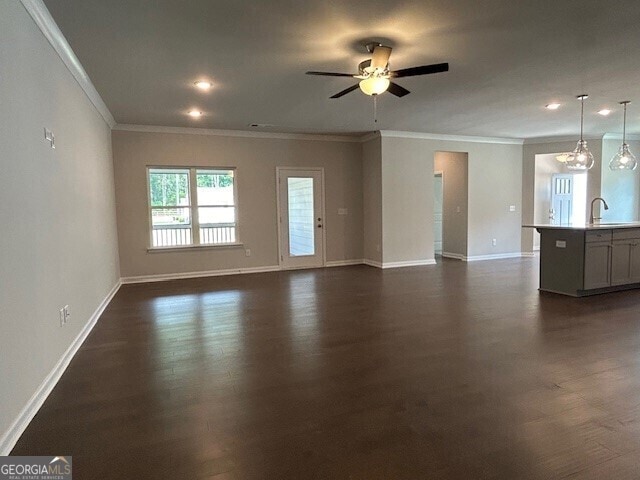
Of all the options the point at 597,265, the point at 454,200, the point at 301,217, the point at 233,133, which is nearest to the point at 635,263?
the point at 597,265

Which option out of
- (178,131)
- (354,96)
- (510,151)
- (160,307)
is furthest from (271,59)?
(510,151)

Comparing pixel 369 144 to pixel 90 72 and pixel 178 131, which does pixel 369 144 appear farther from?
pixel 90 72

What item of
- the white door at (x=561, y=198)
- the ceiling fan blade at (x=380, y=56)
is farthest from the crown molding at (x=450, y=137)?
the ceiling fan blade at (x=380, y=56)

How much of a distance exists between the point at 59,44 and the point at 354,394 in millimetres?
3588

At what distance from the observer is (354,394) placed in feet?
8.55

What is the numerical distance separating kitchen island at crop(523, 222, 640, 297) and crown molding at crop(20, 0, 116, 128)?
5860mm

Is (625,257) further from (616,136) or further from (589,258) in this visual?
(616,136)

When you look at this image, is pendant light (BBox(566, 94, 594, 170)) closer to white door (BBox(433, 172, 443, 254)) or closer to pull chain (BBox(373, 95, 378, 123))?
pull chain (BBox(373, 95, 378, 123))

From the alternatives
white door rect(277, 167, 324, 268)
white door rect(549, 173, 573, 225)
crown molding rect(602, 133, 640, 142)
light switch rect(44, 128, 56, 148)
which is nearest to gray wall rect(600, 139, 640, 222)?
crown molding rect(602, 133, 640, 142)

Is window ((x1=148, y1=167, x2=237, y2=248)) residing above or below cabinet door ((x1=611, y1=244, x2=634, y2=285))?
above

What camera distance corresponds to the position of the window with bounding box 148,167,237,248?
23.1 feet

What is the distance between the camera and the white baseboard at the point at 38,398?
2.04 m

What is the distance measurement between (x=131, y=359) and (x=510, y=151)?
27.8 feet

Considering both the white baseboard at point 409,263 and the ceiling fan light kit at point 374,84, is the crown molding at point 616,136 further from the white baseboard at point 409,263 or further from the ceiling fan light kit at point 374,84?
the ceiling fan light kit at point 374,84
